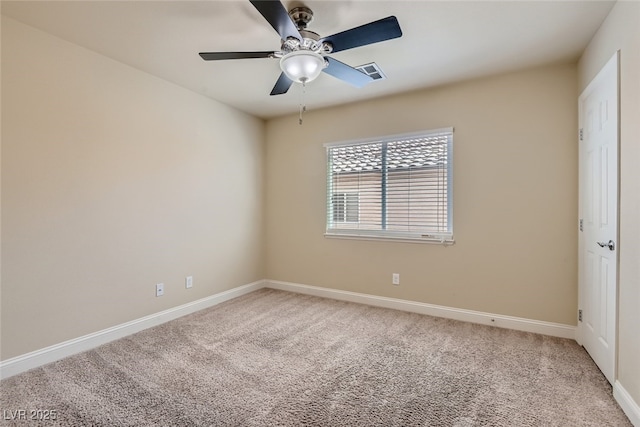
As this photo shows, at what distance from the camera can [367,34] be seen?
1806mm

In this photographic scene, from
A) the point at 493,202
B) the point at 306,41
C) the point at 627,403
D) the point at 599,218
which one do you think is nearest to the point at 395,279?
the point at 493,202

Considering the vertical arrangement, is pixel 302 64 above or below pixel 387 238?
above

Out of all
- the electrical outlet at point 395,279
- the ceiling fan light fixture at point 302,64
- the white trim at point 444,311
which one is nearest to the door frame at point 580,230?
the white trim at point 444,311

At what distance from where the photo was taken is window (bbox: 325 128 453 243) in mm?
3338

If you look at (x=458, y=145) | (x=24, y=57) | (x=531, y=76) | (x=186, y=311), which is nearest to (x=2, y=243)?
(x=24, y=57)

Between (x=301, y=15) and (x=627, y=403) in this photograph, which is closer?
(x=627, y=403)

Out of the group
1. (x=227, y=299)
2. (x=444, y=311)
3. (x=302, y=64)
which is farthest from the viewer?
(x=227, y=299)

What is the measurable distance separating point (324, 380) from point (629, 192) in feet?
7.28

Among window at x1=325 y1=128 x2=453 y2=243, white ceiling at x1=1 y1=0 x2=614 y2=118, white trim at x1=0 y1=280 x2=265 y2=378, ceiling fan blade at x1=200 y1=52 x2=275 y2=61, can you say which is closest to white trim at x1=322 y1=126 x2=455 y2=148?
window at x1=325 y1=128 x2=453 y2=243

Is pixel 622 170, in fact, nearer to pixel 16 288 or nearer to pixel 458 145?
pixel 458 145

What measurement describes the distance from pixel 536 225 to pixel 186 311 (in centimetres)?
371

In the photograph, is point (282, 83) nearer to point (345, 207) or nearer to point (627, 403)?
point (345, 207)

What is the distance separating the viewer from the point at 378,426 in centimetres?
165

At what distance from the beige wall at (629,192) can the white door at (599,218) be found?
0.09 metres
